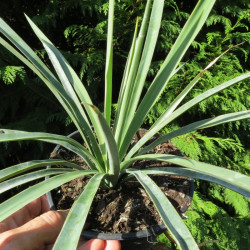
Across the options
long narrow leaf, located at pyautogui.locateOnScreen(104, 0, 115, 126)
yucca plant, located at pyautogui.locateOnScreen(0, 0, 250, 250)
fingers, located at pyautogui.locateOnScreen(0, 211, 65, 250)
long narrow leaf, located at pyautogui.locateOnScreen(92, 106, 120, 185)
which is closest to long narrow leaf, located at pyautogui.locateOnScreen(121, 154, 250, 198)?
yucca plant, located at pyautogui.locateOnScreen(0, 0, 250, 250)

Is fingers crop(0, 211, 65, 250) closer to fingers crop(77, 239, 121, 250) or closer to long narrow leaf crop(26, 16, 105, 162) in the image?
fingers crop(77, 239, 121, 250)

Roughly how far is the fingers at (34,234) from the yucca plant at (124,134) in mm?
137

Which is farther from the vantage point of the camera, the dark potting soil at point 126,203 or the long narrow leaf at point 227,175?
the dark potting soil at point 126,203

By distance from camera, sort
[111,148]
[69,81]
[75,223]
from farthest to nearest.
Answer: [69,81] → [111,148] → [75,223]

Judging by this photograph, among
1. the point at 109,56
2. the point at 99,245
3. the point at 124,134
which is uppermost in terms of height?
the point at 109,56

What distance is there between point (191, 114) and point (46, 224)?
0.98m

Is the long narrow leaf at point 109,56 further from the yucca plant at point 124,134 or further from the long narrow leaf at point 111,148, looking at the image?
the long narrow leaf at point 111,148

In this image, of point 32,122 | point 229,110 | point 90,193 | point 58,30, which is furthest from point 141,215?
point 58,30

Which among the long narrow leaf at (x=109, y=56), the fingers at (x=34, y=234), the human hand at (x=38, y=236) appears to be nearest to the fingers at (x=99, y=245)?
the human hand at (x=38, y=236)

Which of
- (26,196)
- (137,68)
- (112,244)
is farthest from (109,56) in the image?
(112,244)

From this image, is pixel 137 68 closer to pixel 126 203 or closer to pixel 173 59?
pixel 173 59

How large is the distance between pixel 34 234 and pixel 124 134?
1.20 ft

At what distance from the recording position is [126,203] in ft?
2.68

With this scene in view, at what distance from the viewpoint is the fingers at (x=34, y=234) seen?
0.68 meters
